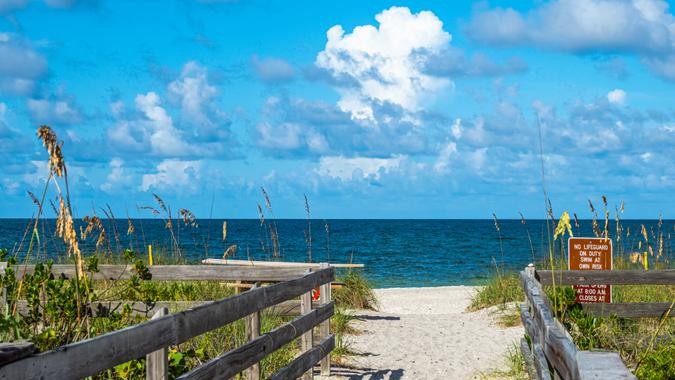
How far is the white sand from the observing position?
9.24m

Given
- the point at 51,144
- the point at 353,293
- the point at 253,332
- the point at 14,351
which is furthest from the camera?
the point at 353,293

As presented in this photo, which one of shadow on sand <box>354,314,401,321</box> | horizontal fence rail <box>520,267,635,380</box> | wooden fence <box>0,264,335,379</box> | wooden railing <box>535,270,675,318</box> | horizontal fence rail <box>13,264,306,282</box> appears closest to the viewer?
horizontal fence rail <box>520,267,635,380</box>

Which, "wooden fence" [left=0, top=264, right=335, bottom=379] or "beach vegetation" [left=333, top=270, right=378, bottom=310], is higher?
"wooden fence" [left=0, top=264, right=335, bottom=379]

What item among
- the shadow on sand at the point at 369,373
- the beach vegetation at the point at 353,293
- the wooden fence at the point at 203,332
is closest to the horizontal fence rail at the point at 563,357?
the shadow on sand at the point at 369,373

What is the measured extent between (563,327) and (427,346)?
18.6 ft

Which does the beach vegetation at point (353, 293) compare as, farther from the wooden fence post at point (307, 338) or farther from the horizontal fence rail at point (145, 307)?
the wooden fence post at point (307, 338)

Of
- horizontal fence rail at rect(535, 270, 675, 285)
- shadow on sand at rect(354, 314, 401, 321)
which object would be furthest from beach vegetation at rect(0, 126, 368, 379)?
horizontal fence rail at rect(535, 270, 675, 285)

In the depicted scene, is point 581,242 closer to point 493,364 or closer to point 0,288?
point 493,364

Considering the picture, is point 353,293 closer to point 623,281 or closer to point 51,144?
point 623,281

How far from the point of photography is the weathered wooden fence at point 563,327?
8.59ft

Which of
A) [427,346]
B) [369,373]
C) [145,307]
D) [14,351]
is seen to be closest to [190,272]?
[145,307]

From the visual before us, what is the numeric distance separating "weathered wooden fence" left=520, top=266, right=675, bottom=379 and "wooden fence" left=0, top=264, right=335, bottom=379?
1.99 metres

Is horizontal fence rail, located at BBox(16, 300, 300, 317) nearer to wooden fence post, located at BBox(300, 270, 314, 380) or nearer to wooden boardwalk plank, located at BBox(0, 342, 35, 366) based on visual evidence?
wooden fence post, located at BBox(300, 270, 314, 380)

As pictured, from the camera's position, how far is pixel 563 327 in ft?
17.8
